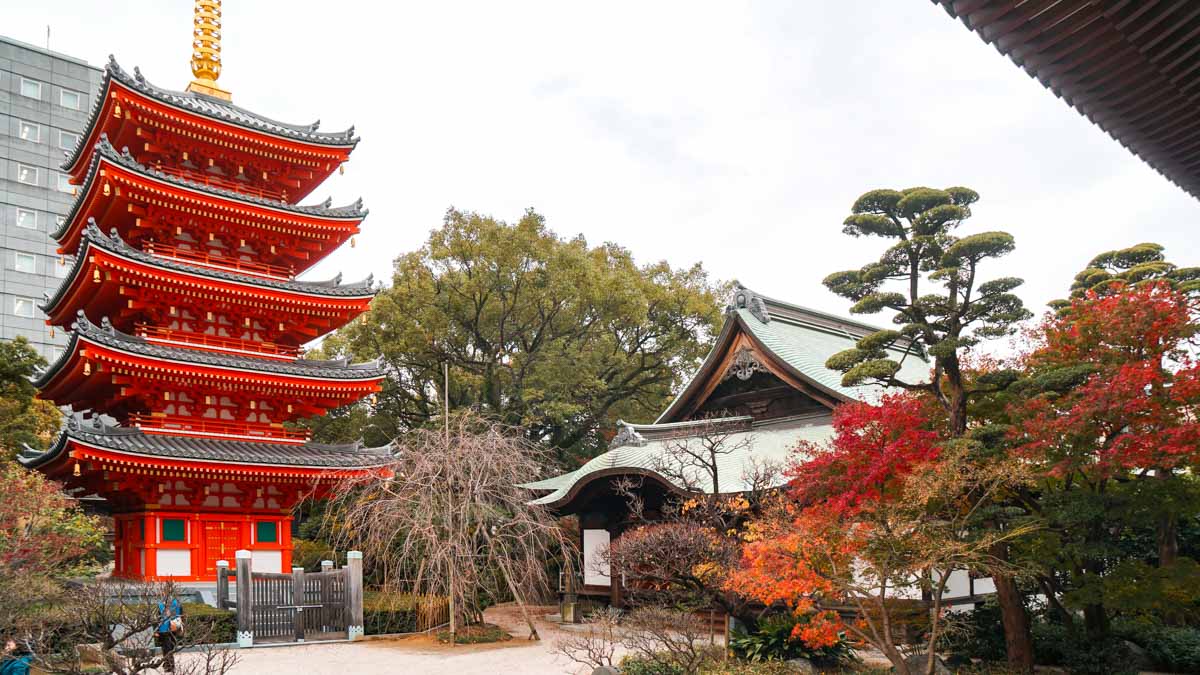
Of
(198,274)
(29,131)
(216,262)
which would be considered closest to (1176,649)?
(198,274)

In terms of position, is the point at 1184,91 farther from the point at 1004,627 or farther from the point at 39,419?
the point at 39,419

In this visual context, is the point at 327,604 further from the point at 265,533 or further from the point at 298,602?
the point at 265,533

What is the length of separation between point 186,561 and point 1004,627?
15166 mm

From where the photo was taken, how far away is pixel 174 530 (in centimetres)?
1830

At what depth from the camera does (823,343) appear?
894 inches

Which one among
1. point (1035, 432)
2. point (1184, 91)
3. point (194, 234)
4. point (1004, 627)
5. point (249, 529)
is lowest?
point (1004, 627)

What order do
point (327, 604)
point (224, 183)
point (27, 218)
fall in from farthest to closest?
point (27, 218)
point (224, 183)
point (327, 604)

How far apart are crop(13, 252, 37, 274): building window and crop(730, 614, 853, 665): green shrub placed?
4278cm

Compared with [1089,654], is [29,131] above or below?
above

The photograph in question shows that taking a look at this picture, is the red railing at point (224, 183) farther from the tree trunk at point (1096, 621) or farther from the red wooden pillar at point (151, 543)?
the tree trunk at point (1096, 621)

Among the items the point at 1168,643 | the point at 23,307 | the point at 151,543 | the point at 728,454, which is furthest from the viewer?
the point at 23,307

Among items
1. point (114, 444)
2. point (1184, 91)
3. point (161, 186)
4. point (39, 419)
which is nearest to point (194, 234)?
point (161, 186)

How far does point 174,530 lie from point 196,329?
178 inches

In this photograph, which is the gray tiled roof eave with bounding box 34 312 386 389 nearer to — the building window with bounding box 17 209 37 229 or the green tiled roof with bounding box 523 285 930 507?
the green tiled roof with bounding box 523 285 930 507
